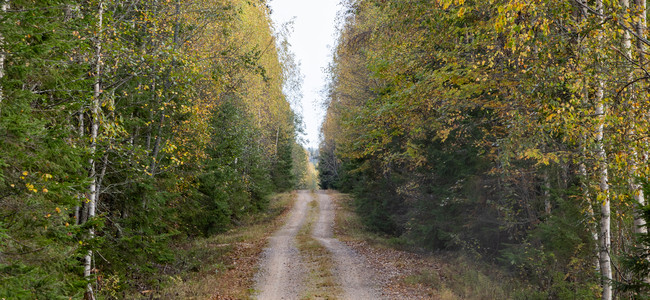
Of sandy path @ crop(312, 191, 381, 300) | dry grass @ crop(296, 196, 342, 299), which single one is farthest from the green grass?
sandy path @ crop(312, 191, 381, 300)

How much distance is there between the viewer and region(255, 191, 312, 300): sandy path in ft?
37.8

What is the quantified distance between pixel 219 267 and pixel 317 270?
3.47 meters

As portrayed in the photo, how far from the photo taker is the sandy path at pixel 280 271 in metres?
11.5

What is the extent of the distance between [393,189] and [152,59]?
46.9 ft

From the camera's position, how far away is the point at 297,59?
42.1m

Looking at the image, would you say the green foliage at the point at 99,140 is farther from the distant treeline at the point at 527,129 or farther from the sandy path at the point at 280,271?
the distant treeline at the point at 527,129

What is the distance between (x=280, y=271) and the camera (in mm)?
13812

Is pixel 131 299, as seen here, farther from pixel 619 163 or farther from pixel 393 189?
pixel 393 189

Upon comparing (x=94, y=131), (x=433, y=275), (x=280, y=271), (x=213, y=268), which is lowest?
(x=280, y=271)

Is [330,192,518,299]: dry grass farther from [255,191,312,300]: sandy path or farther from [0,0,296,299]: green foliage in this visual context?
[0,0,296,299]: green foliage

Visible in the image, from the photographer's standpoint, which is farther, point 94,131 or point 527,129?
point 94,131

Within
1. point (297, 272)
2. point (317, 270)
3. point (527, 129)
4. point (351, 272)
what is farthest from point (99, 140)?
point (527, 129)

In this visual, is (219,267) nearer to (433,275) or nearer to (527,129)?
(433,275)

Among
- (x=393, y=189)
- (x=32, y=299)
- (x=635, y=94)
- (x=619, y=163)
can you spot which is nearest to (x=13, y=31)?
(x=32, y=299)
